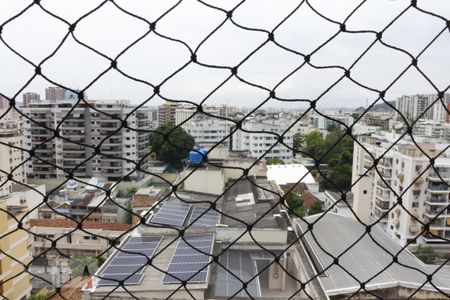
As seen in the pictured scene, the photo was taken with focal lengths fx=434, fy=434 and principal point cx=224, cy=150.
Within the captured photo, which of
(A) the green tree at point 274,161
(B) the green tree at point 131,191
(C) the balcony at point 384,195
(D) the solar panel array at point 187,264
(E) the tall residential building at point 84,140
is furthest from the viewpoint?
(A) the green tree at point 274,161

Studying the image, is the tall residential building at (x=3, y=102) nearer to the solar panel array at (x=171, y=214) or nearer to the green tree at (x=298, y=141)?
the solar panel array at (x=171, y=214)

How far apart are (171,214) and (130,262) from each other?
1.22 meters

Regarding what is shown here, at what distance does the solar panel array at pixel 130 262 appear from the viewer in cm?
282

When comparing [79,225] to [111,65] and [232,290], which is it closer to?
[111,65]

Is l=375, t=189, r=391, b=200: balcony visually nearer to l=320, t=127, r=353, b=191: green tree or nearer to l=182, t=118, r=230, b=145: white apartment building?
l=320, t=127, r=353, b=191: green tree

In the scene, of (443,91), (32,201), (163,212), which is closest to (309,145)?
(32,201)

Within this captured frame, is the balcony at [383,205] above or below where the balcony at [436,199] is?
below

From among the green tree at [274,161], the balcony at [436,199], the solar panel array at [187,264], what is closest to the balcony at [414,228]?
the balcony at [436,199]

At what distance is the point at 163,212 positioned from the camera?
14.2 feet

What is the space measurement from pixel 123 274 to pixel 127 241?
95 centimetres

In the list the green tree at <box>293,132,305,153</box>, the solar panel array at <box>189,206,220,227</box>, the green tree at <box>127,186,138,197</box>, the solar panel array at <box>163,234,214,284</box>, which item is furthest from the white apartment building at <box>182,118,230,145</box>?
the solar panel array at <box>163,234,214,284</box>

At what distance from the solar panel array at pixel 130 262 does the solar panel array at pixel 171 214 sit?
0.81ft

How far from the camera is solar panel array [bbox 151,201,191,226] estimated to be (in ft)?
13.4

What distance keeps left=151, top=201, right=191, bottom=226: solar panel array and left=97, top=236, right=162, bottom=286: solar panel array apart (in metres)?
0.25
